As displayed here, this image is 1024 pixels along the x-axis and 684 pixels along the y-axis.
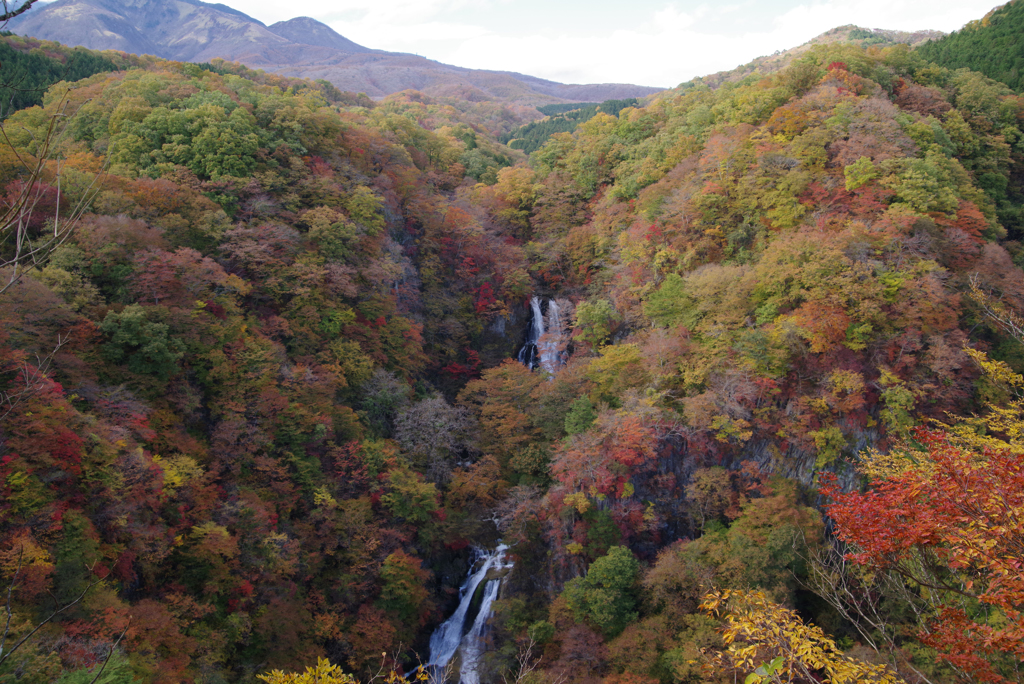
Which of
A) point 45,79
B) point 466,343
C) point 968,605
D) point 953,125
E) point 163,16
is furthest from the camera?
point 163,16

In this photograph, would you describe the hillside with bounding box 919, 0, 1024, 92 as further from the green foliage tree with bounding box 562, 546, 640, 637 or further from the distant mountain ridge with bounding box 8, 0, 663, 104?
the distant mountain ridge with bounding box 8, 0, 663, 104

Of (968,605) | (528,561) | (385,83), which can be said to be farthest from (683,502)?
(385,83)

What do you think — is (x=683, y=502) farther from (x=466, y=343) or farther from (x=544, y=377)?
(x=466, y=343)

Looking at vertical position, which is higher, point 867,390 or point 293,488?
point 867,390

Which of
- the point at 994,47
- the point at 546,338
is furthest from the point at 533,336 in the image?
the point at 994,47

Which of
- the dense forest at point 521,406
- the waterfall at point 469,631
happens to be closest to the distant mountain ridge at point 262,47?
the dense forest at point 521,406

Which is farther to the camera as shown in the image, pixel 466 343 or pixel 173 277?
pixel 466 343
